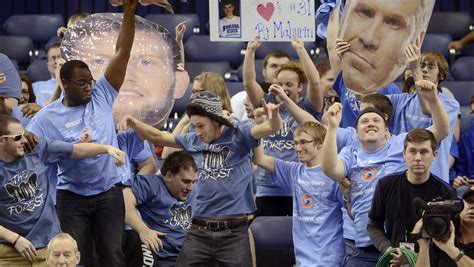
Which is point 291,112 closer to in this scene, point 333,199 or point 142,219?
point 333,199

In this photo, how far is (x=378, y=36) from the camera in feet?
24.8

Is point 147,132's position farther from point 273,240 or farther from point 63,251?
point 63,251

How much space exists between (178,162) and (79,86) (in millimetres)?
968

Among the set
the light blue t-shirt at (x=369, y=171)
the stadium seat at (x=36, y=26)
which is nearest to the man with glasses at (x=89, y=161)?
A: the light blue t-shirt at (x=369, y=171)

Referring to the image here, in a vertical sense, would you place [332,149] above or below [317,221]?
above

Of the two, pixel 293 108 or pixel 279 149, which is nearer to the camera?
pixel 293 108

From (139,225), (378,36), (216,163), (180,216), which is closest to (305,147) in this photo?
(216,163)

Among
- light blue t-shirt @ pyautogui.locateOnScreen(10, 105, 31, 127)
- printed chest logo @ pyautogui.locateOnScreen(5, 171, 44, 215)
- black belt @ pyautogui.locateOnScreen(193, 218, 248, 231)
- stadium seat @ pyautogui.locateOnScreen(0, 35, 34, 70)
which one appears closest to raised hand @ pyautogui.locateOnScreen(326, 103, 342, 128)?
black belt @ pyautogui.locateOnScreen(193, 218, 248, 231)

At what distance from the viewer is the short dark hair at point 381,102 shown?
762 centimetres

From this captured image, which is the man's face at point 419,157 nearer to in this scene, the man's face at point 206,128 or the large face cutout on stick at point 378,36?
the large face cutout on stick at point 378,36

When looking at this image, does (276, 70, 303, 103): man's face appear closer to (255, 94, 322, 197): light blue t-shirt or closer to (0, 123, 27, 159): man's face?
(255, 94, 322, 197): light blue t-shirt

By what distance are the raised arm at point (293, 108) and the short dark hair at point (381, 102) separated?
1.41 ft

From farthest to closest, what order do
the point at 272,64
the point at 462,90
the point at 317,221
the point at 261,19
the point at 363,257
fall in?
the point at 462,90 < the point at 272,64 < the point at 261,19 < the point at 317,221 < the point at 363,257

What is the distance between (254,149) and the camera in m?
7.89
